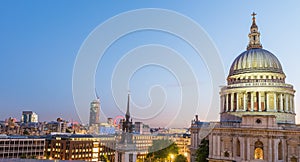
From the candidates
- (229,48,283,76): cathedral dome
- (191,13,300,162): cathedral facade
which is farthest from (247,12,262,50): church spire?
(229,48,283,76): cathedral dome

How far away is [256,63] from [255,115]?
56.5 feet

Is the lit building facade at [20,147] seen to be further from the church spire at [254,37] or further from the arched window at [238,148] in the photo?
the church spire at [254,37]

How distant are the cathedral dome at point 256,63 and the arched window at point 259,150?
59.0ft

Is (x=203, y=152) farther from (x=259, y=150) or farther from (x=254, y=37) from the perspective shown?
(x=254, y=37)

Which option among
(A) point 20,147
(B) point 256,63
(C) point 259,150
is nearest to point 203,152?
(C) point 259,150

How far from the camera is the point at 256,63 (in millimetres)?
54781

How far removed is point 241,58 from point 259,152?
23.0 m

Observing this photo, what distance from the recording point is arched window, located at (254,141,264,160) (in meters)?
39.7

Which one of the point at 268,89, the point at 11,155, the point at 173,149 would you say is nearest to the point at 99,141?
the point at 11,155

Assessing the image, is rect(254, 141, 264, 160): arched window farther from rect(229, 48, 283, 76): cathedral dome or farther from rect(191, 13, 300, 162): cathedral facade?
rect(229, 48, 283, 76): cathedral dome

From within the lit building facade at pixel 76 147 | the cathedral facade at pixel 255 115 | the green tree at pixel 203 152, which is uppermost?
the cathedral facade at pixel 255 115

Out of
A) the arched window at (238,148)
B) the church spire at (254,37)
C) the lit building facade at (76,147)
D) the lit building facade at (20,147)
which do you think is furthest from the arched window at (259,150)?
the lit building facade at (20,147)

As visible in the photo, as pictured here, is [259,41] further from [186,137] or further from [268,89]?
[186,137]

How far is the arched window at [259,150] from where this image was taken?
130 ft
